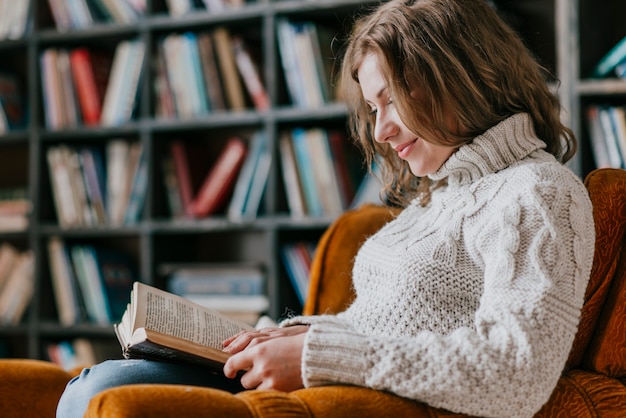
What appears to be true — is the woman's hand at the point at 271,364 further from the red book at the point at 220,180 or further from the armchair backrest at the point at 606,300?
the red book at the point at 220,180

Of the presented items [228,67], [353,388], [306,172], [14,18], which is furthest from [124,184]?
[353,388]

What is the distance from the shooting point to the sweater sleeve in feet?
3.00

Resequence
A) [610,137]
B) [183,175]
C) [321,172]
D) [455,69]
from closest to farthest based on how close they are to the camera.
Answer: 1. [455,69]
2. [610,137]
3. [321,172]
4. [183,175]

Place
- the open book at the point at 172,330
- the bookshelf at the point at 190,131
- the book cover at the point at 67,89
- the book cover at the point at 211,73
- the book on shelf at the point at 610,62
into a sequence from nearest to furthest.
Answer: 1. the open book at the point at 172,330
2. the book on shelf at the point at 610,62
3. the bookshelf at the point at 190,131
4. the book cover at the point at 211,73
5. the book cover at the point at 67,89

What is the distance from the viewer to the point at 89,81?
262 cm

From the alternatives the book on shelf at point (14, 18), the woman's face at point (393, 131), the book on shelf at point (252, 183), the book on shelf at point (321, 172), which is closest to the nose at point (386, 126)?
the woman's face at point (393, 131)

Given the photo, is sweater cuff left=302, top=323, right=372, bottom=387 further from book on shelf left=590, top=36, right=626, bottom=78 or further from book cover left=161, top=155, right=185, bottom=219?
book cover left=161, top=155, right=185, bottom=219

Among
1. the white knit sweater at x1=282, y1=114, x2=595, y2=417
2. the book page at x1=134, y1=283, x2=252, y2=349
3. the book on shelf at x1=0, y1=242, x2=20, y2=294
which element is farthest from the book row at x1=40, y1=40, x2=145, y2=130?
the white knit sweater at x1=282, y1=114, x2=595, y2=417

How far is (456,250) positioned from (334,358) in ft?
0.87

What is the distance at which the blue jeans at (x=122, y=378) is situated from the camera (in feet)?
3.49

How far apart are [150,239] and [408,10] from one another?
149 cm

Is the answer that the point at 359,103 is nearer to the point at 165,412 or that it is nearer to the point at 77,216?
the point at 165,412

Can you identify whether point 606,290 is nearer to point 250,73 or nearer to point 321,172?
point 321,172

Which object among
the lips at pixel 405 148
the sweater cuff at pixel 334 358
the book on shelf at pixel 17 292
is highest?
the lips at pixel 405 148
